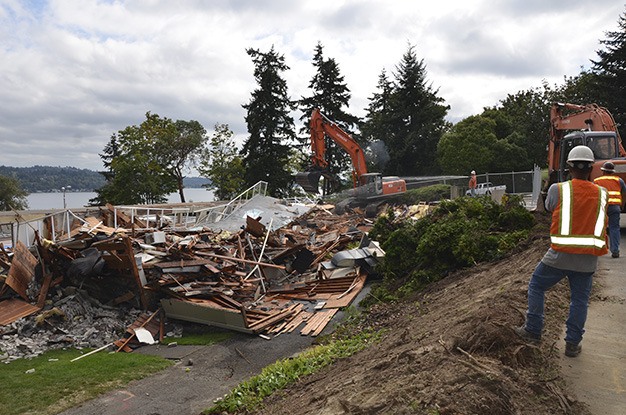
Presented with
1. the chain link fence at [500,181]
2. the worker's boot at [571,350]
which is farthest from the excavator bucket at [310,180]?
the worker's boot at [571,350]

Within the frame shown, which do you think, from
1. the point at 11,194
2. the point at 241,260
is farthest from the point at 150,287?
the point at 11,194

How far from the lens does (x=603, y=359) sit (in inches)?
176

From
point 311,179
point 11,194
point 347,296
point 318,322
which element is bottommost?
point 318,322

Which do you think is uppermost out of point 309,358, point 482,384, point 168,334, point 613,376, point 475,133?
point 475,133

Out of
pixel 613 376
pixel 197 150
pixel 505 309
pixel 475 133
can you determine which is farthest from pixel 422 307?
pixel 197 150

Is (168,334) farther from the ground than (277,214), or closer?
closer

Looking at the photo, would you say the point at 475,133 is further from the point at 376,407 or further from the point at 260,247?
the point at 376,407

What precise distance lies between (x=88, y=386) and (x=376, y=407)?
6100mm

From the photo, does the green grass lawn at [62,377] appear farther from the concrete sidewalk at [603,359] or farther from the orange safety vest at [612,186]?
the orange safety vest at [612,186]

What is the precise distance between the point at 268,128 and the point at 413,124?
48.0 ft

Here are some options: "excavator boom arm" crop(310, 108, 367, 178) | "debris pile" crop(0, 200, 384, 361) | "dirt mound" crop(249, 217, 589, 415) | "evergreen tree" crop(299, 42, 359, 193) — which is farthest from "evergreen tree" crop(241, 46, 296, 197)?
"dirt mound" crop(249, 217, 589, 415)

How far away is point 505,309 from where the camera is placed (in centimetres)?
539

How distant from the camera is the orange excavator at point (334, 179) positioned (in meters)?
24.1

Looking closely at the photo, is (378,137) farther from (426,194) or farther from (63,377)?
(63,377)
